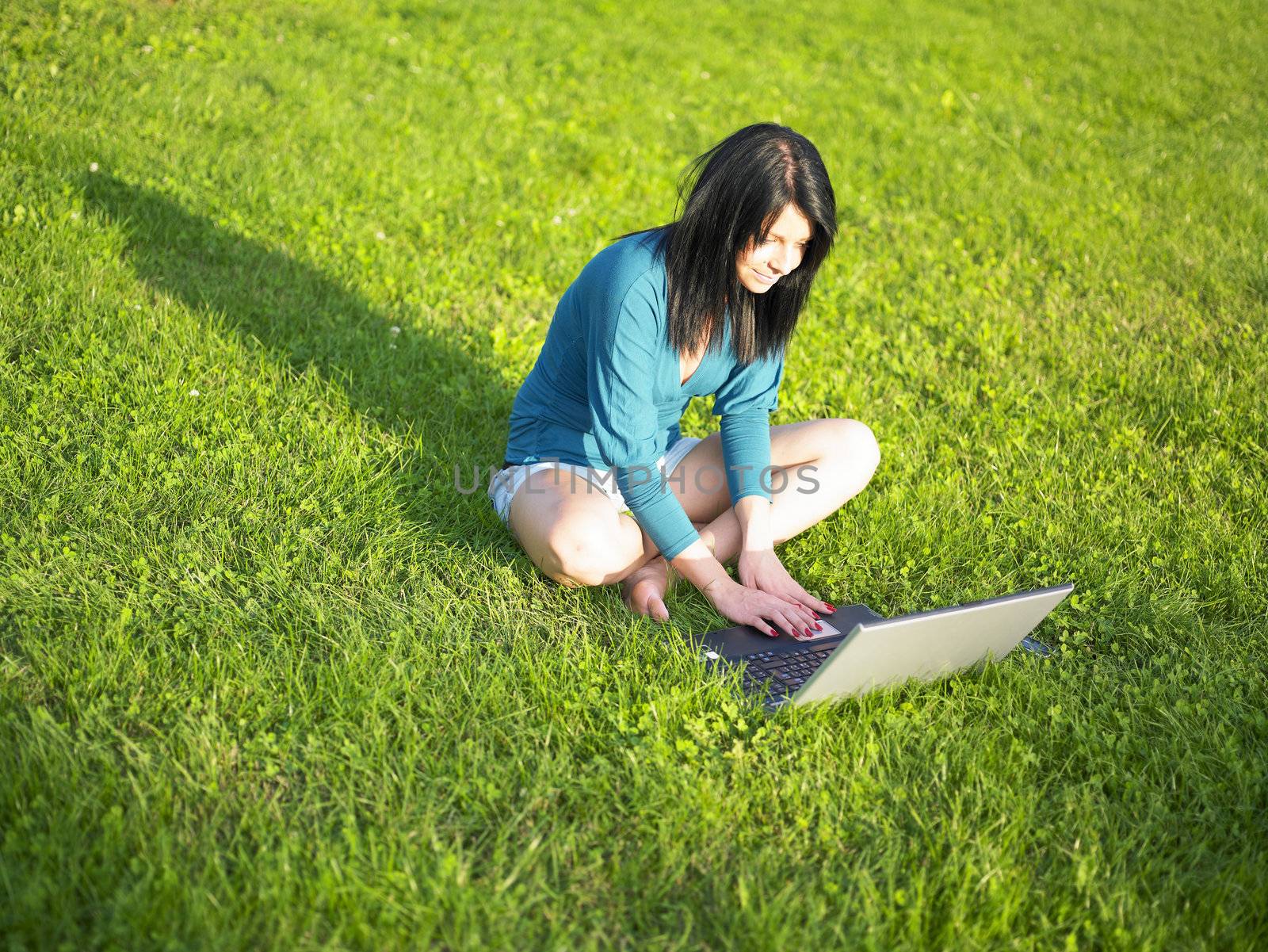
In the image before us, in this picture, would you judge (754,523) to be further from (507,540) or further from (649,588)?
(507,540)

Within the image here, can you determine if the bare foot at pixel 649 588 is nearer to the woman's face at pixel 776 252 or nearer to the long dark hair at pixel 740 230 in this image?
the long dark hair at pixel 740 230

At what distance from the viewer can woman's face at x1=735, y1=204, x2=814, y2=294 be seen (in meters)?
2.67

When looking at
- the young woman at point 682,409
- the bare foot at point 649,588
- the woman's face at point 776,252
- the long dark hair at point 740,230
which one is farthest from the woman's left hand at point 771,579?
the woman's face at point 776,252

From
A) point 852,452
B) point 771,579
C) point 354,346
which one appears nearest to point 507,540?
point 771,579

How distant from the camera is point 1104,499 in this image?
363 cm

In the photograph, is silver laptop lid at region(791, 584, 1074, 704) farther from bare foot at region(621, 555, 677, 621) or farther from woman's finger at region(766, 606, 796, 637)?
bare foot at region(621, 555, 677, 621)

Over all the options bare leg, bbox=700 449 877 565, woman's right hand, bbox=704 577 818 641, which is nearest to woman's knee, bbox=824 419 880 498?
bare leg, bbox=700 449 877 565

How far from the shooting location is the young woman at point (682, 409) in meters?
2.70

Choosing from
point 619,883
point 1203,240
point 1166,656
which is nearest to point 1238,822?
Answer: point 1166,656

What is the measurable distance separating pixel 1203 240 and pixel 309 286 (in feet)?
16.1

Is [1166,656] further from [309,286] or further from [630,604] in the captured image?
[309,286]

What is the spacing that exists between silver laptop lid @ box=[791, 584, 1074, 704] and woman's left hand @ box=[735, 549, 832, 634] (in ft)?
1.49

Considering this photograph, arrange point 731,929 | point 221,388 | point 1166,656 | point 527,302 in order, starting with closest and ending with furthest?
point 731,929 < point 1166,656 < point 221,388 < point 527,302

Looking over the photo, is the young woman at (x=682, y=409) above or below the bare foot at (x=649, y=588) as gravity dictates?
above
